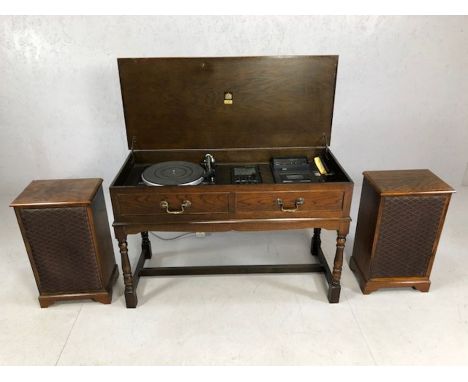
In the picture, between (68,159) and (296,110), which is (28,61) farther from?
(296,110)

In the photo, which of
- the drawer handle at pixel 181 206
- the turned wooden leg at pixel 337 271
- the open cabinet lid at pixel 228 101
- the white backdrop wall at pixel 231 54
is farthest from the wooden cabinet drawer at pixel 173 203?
the white backdrop wall at pixel 231 54

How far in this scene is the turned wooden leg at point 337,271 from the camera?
5.74ft

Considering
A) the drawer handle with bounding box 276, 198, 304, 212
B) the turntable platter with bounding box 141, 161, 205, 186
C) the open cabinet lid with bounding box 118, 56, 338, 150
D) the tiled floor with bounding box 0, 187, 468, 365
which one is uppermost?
the open cabinet lid with bounding box 118, 56, 338, 150

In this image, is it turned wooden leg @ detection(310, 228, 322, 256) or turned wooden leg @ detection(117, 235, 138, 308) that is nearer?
turned wooden leg @ detection(117, 235, 138, 308)

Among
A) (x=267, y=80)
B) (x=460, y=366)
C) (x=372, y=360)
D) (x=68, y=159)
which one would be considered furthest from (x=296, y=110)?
(x=68, y=159)

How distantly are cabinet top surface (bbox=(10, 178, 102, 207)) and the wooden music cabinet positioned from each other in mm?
173

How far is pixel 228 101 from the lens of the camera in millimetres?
1923

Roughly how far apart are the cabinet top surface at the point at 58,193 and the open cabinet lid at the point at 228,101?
342mm

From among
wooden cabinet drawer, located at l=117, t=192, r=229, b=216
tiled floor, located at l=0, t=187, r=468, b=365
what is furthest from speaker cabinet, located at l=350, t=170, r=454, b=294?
wooden cabinet drawer, located at l=117, t=192, r=229, b=216

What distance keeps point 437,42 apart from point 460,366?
7.15 ft

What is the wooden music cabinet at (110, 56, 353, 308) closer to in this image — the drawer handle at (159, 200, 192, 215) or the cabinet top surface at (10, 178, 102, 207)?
the drawer handle at (159, 200, 192, 215)

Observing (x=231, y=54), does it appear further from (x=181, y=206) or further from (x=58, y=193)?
(x=58, y=193)

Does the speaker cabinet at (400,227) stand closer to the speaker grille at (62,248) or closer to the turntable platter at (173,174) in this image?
the turntable platter at (173,174)

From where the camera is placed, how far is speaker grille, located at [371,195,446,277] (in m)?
1.76
